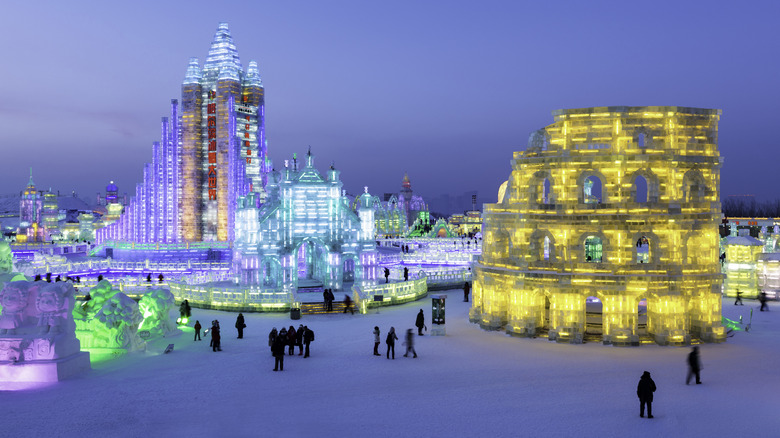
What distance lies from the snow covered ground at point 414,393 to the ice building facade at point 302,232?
10.8 meters

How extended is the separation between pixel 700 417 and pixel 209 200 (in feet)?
184

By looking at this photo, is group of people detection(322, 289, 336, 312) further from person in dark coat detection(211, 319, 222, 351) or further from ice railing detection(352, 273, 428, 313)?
person in dark coat detection(211, 319, 222, 351)

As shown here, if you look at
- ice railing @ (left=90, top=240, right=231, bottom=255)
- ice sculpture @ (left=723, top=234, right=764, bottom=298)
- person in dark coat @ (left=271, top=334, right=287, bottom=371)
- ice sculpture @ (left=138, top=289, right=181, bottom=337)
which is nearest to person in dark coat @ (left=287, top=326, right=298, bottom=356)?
person in dark coat @ (left=271, top=334, right=287, bottom=371)

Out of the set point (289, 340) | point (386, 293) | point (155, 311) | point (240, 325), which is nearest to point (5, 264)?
point (155, 311)

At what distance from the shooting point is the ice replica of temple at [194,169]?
65.2 metres

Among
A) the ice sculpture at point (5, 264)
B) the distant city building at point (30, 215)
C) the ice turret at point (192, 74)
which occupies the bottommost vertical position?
the ice sculpture at point (5, 264)

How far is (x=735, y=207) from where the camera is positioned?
179250 millimetres

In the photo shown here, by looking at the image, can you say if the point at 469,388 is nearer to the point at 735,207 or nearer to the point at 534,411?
the point at 534,411

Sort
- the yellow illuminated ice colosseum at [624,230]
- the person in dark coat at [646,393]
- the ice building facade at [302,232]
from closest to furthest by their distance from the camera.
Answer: the person in dark coat at [646,393] < the yellow illuminated ice colosseum at [624,230] < the ice building facade at [302,232]

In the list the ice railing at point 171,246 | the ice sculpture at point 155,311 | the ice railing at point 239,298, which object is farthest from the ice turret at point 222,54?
the ice sculpture at point 155,311

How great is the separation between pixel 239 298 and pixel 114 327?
10.7 metres

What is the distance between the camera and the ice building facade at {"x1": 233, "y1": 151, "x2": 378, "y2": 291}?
3772 cm

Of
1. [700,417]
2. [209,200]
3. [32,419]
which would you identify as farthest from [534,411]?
[209,200]

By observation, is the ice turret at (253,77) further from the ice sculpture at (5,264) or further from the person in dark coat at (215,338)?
the person in dark coat at (215,338)
